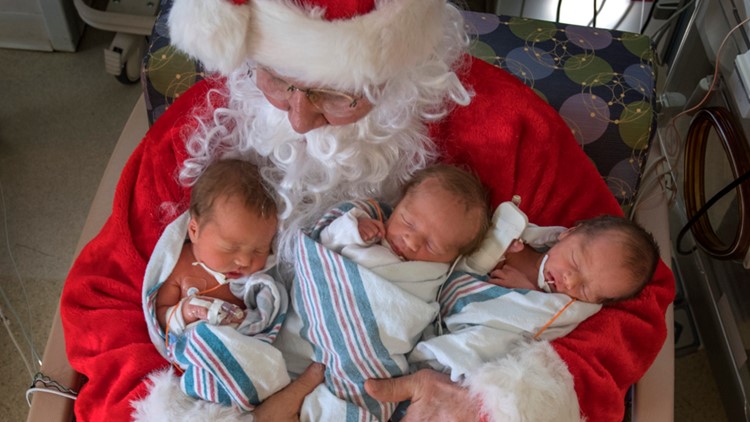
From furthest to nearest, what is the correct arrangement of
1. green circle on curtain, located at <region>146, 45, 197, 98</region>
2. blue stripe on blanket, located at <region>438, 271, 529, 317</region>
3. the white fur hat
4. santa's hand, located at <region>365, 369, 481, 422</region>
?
green circle on curtain, located at <region>146, 45, 197, 98</region> < blue stripe on blanket, located at <region>438, 271, 529, 317</region> < santa's hand, located at <region>365, 369, 481, 422</region> < the white fur hat

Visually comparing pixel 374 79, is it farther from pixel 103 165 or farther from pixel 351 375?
pixel 103 165

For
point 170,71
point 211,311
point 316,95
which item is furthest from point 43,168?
point 316,95

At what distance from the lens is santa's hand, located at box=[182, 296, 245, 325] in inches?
45.0

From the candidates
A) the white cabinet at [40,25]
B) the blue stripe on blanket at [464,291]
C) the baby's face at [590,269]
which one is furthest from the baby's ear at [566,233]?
the white cabinet at [40,25]

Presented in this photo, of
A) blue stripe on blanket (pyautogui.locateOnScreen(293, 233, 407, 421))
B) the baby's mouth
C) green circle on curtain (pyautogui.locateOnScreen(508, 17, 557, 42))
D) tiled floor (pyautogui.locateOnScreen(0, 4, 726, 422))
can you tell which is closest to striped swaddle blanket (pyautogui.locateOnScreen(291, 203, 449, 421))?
blue stripe on blanket (pyautogui.locateOnScreen(293, 233, 407, 421))

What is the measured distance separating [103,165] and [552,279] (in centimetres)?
150

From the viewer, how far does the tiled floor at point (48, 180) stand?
6.25 feet

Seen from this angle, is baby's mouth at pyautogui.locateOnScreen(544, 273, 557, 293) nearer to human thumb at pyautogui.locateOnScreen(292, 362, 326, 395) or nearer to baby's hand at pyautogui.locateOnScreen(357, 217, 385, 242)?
baby's hand at pyautogui.locateOnScreen(357, 217, 385, 242)

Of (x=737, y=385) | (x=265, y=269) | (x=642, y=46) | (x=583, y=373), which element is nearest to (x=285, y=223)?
(x=265, y=269)

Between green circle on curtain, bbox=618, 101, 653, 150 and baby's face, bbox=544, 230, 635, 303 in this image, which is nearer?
baby's face, bbox=544, 230, 635, 303

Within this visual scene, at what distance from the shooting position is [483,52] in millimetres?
1586

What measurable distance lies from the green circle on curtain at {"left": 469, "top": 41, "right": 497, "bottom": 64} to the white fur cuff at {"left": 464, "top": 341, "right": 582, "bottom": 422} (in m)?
0.72

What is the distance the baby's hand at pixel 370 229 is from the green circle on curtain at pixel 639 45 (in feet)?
2.44

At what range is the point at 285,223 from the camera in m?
1.27
